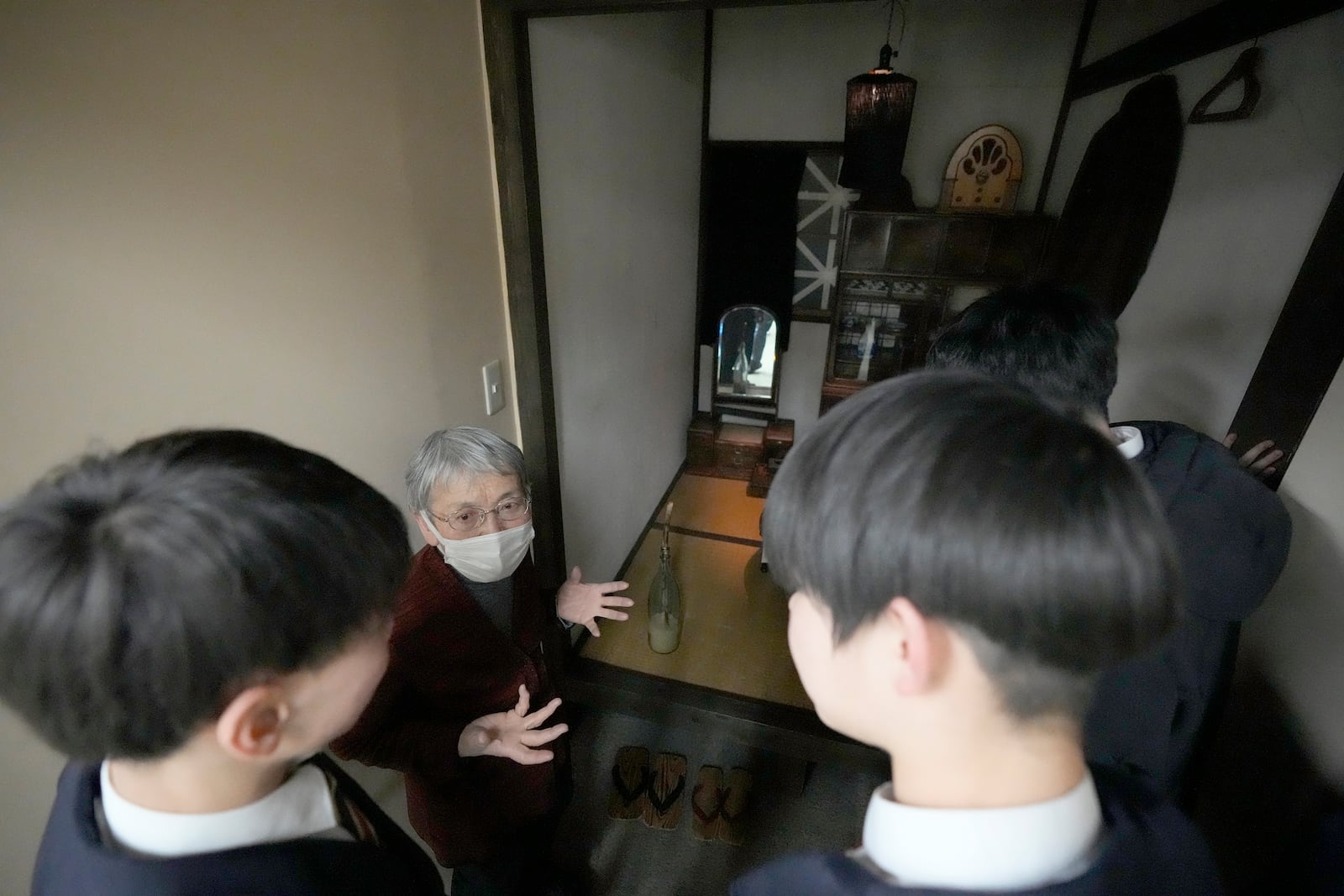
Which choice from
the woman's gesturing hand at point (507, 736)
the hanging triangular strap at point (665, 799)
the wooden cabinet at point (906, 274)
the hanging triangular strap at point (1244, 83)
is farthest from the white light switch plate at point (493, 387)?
the wooden cabinet at point (906, 274)

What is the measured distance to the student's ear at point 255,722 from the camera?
415 mm

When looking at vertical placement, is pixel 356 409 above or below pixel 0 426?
below

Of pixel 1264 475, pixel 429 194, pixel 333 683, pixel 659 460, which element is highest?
pixel 429 194

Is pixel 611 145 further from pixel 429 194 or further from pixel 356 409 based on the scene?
pixel 356 409

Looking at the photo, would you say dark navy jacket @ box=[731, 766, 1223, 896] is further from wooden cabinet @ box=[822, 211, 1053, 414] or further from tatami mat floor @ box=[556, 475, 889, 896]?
wooden cabinet @ box=[822, 211, 1053, 414]

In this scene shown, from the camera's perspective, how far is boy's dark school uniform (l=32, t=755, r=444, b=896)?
0.43 m

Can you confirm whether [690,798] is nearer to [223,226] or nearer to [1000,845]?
[1000,845]

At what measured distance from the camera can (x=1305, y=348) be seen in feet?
3.84

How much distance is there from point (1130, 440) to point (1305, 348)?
544 millimetres

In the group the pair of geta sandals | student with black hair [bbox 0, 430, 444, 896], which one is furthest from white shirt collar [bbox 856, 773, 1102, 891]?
the pair of geta sandals

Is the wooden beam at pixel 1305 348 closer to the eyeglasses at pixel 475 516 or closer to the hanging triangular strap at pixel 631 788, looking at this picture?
the eyeglasses at pixel 475 516

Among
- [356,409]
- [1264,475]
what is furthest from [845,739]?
[356,409]

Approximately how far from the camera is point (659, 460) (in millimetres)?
2932

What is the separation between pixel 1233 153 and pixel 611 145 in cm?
160
